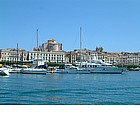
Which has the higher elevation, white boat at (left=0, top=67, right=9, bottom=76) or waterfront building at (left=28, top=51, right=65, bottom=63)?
waterfront building at (left=28, top=51, right=65, bottom=63)

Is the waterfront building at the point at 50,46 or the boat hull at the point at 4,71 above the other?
the waterfront building at the point at 50,46

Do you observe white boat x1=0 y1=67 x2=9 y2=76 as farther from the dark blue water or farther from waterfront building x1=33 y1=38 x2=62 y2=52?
waterfront building x1=33 y1=38 x2=62 y2=52

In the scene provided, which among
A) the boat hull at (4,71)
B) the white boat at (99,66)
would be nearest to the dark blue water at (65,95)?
the boat hull at (4,71)

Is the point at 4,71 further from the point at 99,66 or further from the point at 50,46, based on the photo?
the point at 99,66

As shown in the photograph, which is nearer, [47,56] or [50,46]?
[50,46]

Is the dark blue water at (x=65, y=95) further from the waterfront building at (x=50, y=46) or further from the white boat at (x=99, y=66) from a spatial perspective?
the waterfront building at (x=50, y=46)

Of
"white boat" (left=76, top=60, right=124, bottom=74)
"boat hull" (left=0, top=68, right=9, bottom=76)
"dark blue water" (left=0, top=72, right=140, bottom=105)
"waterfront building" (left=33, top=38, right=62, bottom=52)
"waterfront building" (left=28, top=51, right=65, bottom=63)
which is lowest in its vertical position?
"dark blue water" (left=0, top=72, right=140, bottom=105)

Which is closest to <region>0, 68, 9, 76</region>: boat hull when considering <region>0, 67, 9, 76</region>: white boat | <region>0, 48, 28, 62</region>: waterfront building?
<region>0, 67, 9, 76</region>: white boat

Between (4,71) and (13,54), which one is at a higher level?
(13,54)

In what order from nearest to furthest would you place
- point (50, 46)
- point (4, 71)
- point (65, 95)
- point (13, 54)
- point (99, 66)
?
point (50, 46) < point (13, 54) < point (65, 95) < point (4, 71) < point (99, 66)

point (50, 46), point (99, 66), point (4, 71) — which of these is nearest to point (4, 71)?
point (4, 71)
